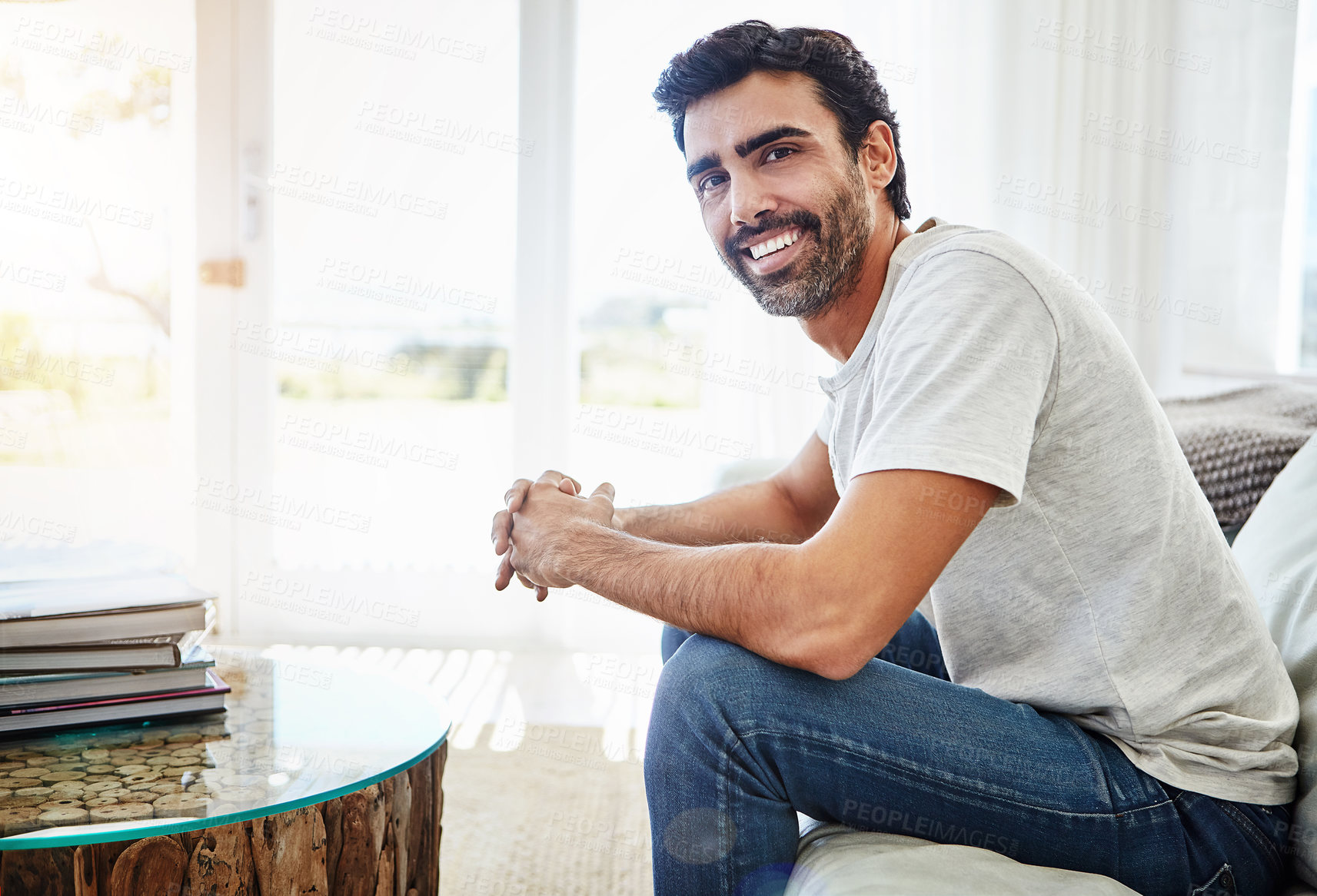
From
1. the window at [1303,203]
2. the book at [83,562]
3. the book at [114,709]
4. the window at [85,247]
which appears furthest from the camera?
the window at [85,247]

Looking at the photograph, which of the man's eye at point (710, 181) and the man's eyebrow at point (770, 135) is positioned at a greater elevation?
the man's eyebrow at point (770, 135)

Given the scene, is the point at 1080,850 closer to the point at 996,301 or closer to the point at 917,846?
the point at 917,846

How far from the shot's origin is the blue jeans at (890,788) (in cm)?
89

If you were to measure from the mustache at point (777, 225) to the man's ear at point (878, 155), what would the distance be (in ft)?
0.36

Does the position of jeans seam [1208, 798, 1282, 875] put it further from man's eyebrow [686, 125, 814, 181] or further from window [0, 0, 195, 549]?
window [0, 0, 195, 549]

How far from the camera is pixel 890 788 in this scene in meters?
0.90

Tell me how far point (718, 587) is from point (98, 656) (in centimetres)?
72

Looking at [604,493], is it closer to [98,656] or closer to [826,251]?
[826,251]

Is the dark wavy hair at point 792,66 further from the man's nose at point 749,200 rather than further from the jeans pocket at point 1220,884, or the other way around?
the jeans pocket at point 1220,884

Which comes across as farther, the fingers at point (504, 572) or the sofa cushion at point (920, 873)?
the fingers at point (504, 572)

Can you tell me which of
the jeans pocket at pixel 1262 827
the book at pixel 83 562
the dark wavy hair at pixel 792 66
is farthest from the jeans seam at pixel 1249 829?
the book at pixel 83 562

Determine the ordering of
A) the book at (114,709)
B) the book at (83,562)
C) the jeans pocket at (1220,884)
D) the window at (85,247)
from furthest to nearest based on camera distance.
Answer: the window at (85,247) → the book at (83,562) → the book at (114,709) → the jeans pocket at (1220,884)

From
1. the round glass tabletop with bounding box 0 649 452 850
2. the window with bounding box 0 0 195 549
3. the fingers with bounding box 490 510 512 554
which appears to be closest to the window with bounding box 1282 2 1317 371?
the fingers with bounding box 490 510 512 554

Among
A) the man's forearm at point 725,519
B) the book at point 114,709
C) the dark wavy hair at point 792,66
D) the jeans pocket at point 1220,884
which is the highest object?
the dark wavy hair at point 792,66
